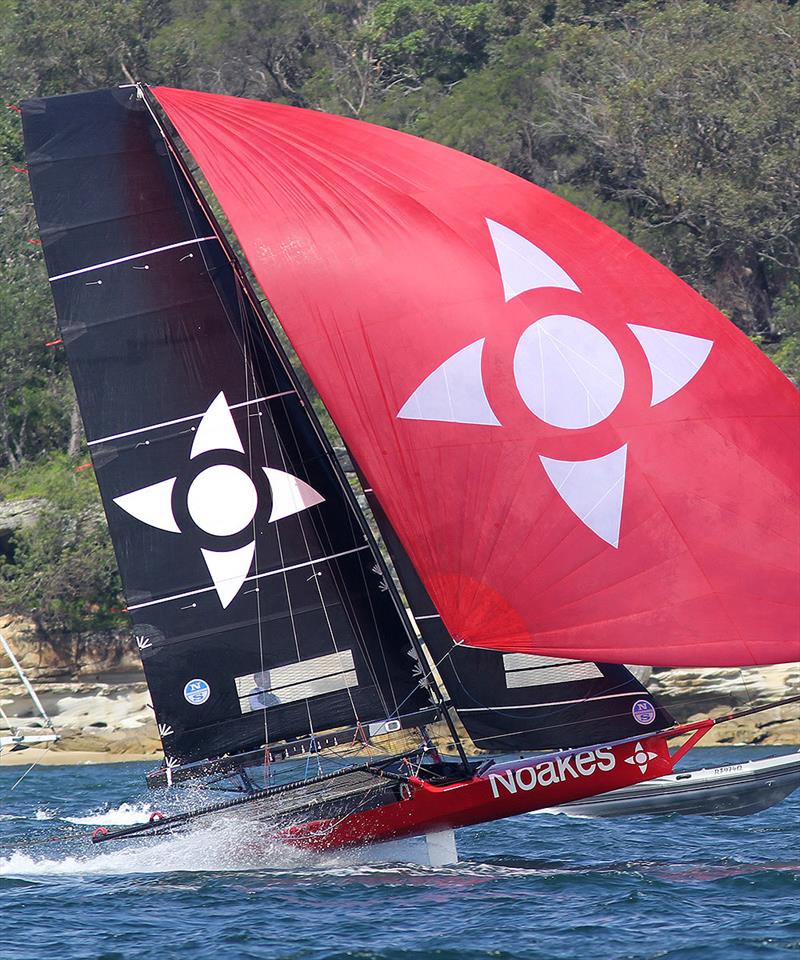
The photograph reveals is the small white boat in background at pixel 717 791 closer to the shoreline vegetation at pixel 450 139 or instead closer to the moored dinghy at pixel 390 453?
the moored dinghy at pixel 390 453

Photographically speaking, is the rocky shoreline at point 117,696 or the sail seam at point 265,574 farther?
the rocky shoreline at point 117,696

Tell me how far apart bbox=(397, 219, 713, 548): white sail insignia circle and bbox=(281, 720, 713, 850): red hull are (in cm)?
191

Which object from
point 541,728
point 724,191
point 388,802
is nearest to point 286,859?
point 388,802

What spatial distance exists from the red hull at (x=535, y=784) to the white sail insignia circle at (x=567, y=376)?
1.91m

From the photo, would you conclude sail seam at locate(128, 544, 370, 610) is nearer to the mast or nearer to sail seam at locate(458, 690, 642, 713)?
the mast

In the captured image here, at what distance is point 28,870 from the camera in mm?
13109

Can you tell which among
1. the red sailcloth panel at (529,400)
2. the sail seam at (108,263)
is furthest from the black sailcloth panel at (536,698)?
the sail seam at (108,263)

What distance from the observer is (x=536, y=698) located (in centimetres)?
1206

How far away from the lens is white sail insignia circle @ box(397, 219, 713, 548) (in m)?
11.1

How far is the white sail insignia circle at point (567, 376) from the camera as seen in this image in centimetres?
1105

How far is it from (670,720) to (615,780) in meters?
0.67

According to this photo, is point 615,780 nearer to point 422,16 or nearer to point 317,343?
point 317,343

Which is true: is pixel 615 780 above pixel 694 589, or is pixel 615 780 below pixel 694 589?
below

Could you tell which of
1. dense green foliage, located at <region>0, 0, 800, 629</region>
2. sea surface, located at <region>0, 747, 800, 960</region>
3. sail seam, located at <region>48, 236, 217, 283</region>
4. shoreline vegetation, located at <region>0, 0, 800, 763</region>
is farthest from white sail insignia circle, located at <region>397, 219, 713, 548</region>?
dense green foliage, located at <region>0, 0, 800, 629</region>
